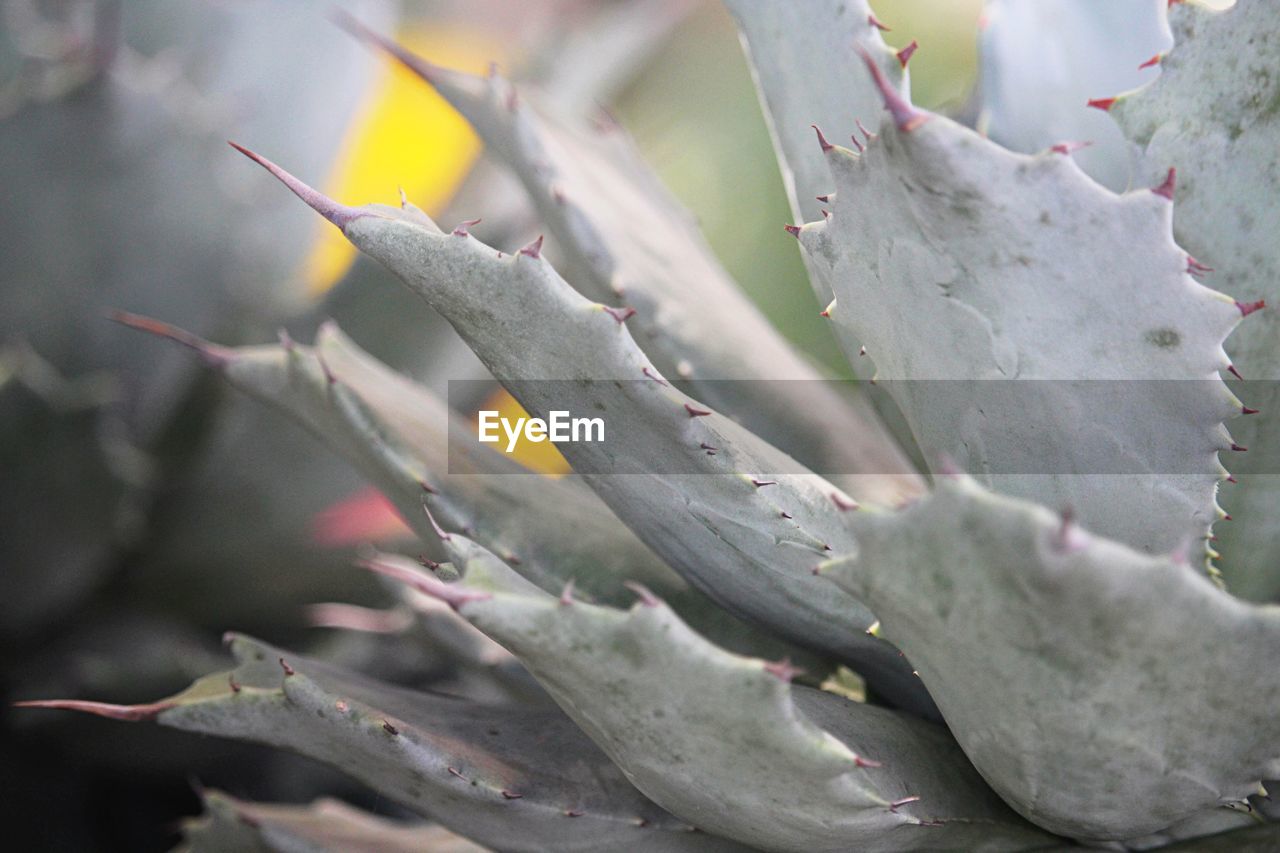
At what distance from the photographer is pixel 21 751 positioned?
2.46 feet

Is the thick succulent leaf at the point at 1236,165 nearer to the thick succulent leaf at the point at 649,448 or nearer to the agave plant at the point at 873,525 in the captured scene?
the agave plant at the point at 873,525

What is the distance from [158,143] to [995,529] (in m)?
0.62

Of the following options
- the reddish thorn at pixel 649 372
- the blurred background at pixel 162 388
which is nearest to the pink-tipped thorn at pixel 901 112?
the reddish thorn at pixel 649 372

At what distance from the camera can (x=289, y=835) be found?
1.72 feet

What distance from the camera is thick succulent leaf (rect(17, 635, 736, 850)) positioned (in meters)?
0.42

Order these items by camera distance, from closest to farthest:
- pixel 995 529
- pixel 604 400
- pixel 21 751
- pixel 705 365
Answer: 1. pixel 995 529
2. pixel 604 400
3. pixel 705 365
4. pixel 21 751

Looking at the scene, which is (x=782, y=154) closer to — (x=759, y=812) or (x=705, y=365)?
(x=705, y=365)

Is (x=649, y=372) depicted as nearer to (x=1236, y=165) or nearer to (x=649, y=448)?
(x=649, y=448)

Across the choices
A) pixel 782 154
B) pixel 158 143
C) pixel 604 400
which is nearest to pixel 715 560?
pixel 604 400

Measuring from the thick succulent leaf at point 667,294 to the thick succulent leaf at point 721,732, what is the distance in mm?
157

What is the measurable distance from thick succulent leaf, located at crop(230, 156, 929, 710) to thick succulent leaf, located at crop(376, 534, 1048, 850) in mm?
40

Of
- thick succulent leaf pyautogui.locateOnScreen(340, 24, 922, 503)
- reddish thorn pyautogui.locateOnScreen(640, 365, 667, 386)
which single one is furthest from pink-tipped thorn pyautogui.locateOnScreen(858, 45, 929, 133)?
thick succulent leaf pyautogui.locateOnScreen(340, 24, 922, 503)

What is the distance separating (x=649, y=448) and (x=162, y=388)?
506 millimetres

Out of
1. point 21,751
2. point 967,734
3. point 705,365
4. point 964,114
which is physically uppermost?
point 964,114
